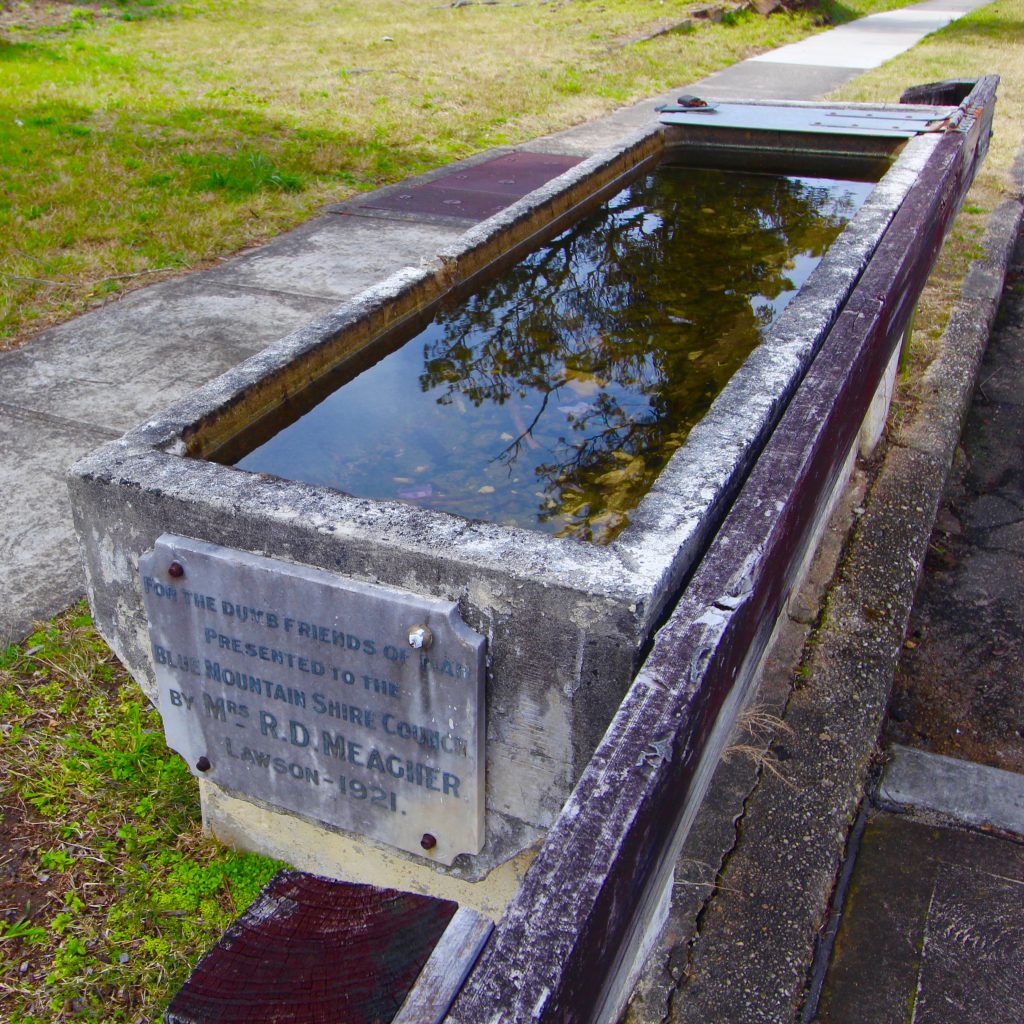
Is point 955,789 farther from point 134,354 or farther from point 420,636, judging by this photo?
point 134,354

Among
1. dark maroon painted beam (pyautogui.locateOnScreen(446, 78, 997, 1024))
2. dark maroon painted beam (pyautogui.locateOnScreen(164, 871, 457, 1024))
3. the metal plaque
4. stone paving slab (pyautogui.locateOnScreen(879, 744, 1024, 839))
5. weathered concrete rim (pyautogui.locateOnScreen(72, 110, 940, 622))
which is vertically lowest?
stone paving slab (pyautogui.locateOnScreen(879, 744, 1024, 839))

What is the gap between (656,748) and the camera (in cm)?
124

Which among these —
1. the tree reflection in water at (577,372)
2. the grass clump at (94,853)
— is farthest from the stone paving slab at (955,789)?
the grass clump at (94,853)

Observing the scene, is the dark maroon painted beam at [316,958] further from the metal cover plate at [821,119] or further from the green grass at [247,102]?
the metal cover plate at [821,119]

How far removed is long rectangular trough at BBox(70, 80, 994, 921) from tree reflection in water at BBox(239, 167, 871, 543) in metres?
0.14

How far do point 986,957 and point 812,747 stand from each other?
1.66ft

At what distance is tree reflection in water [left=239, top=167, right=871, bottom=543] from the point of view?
2299 millimetres

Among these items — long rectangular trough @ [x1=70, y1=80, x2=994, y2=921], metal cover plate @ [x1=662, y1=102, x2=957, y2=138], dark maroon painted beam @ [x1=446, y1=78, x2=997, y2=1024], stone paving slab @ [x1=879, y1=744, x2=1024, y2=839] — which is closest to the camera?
dark maroon painted beam @ [x1=446, y1=78, x2=997, y2=1024]

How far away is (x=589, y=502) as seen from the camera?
229cm

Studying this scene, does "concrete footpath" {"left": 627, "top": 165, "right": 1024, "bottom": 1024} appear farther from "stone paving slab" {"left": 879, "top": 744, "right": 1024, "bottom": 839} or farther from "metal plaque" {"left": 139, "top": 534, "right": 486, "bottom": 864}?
"metal plaque" {"left": 139, "top": 534, "right": 486, "bottom": 864}

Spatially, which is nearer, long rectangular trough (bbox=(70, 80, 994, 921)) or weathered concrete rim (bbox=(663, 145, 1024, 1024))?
long rectangular trough (bbox=(70, 80, 994, 921))

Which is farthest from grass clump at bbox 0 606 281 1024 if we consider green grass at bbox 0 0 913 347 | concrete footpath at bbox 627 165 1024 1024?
green grass at bbox 0 0 913 347

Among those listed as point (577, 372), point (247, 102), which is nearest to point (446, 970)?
point (577, 372)

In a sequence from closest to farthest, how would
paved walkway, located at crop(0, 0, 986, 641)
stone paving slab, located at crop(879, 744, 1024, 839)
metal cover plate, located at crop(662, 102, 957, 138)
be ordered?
stone paving slab, located at crop(879, 744, 1024, 839) → paved walkway, located at crop(0, 0, 986, 641) → metal cover plate, located at crop(662, 102, 957, 138)
